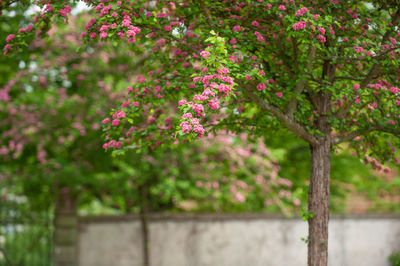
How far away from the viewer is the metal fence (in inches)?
373

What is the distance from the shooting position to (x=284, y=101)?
541cm

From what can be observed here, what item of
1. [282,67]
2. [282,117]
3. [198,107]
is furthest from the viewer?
[282,67]

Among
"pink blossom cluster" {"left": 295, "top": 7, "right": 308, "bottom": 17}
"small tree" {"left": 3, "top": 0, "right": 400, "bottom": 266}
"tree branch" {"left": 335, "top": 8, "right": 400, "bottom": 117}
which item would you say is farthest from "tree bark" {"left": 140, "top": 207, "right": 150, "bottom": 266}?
"pink blossom cluster" {"left": 295, "top": 7, "right": 308, "bottom": 17}

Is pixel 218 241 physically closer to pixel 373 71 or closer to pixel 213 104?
pixel 373 71

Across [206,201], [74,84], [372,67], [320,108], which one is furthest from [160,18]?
[206,201]

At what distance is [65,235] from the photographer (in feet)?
30.3

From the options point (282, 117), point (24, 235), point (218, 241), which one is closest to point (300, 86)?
point (282, 117)

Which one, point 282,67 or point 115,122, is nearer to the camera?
point 115,122

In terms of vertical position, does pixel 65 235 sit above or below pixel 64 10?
below

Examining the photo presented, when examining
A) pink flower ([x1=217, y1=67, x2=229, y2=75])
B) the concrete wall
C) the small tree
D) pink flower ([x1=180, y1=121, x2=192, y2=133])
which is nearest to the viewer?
pink flower ([x1=180, y1=121, x2=192, y2=133])

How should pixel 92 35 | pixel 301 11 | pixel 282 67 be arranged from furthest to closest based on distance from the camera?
pixel 282 67, pixel 92 35, pixel 301 11

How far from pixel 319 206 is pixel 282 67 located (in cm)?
182

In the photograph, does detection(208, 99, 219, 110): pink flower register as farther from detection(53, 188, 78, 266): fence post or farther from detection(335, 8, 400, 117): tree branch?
detection(53, 188, 78, 266): fence post

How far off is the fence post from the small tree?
4.27 metres
